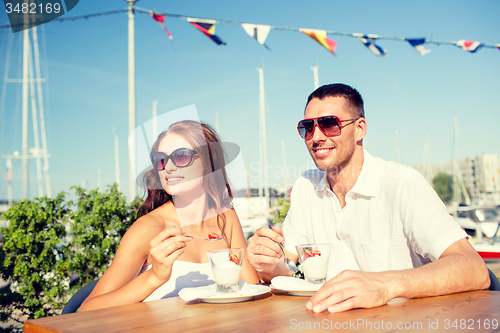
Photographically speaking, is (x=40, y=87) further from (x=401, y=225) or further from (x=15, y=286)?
(x=401, y=225)

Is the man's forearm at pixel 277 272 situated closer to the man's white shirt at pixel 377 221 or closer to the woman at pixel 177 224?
the woman at pixel 177 224

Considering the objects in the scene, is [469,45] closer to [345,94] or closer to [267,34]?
[267,34]

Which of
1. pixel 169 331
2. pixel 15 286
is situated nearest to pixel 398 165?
pixel 169 331

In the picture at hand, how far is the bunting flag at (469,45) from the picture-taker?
6141 millimetres

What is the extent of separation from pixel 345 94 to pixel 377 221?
33.4 inches

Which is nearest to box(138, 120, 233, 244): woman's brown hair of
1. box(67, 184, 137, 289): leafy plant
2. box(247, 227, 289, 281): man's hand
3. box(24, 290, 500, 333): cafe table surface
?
box(247, 227, 289, 281): man's hand

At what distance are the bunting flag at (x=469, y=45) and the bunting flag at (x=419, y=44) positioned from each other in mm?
655

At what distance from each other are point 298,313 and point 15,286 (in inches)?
145

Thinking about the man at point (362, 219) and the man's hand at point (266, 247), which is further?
the man's hand at point (266, 247)

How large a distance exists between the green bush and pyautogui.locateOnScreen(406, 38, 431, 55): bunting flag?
533cm

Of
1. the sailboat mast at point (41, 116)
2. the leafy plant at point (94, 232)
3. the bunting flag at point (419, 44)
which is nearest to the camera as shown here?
the leafy plant at point (94, 232)

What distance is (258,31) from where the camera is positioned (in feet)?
17.5

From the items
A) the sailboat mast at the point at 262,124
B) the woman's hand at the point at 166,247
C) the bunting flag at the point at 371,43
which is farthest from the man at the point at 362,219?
the sailboat mast at the point at 262,124

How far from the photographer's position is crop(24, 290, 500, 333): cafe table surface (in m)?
0.97
